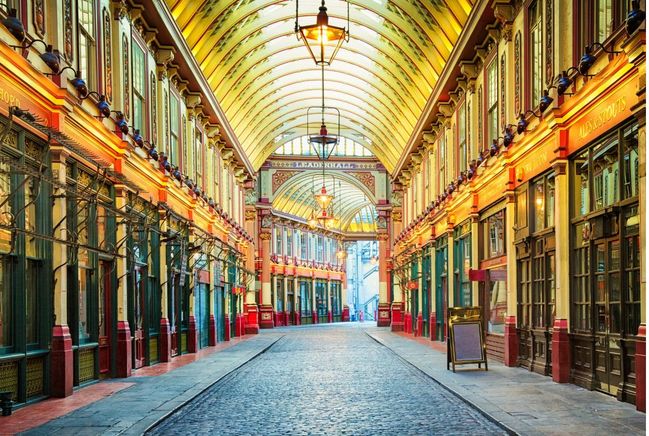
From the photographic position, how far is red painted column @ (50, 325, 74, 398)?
1232cm

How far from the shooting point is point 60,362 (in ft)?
40.5

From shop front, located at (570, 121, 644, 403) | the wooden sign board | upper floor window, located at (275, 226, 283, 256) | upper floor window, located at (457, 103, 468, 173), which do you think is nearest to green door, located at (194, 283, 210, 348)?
upper floor window, located at (457, 103, 468, 173)

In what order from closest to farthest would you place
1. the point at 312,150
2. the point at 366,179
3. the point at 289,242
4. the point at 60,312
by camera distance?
the point at 60,312, the point at 366,179, the point at 312,150, the point at 289,242

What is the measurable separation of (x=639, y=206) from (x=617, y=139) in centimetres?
125

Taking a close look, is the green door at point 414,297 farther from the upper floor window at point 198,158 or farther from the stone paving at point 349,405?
the stone paving at point 349,405

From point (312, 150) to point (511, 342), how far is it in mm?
35963

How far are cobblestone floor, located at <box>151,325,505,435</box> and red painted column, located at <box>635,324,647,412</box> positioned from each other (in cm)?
174

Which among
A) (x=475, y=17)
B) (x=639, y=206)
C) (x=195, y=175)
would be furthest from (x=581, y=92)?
(x=195, y=175)

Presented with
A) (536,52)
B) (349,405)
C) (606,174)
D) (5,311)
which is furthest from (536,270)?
(5,311)

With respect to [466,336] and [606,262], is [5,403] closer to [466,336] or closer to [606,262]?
[606,262]

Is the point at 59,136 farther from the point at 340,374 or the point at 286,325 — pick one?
the point at 286,325

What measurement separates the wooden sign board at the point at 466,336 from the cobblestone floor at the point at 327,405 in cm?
86

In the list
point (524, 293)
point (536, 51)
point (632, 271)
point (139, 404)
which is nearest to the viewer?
point (632, 271)

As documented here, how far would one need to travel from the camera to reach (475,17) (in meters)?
18.9
